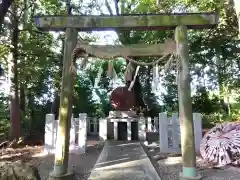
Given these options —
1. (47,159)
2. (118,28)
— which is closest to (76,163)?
(47,159)

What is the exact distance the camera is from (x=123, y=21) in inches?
195

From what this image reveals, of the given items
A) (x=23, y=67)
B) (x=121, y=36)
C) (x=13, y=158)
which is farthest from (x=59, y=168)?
(x=121, y=36)

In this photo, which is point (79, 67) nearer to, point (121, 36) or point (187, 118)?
point (187, 118)

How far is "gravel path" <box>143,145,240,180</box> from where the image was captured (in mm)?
5179

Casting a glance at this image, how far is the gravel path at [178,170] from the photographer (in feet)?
17.0

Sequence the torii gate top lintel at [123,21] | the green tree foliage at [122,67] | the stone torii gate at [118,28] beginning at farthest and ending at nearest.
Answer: the green tree foliage at [122,67] → the torii gate top lintel at [123,21] → the stone torii gate at [118,28]

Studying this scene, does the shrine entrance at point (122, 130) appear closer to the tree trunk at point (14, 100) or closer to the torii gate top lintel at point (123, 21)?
the tree trunk at point (14, 100)

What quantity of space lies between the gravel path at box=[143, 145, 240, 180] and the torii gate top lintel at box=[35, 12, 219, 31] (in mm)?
3010

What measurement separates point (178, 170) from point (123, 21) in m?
3.44

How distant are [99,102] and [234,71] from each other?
8.96 m

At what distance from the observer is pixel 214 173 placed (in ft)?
18.0

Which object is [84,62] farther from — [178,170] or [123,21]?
[178,170]

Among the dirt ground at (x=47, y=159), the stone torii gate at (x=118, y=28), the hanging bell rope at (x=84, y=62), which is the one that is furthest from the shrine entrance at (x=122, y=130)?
the stone torii gate at (x=118, y=28)

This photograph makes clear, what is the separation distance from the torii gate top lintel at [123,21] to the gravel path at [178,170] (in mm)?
3010
